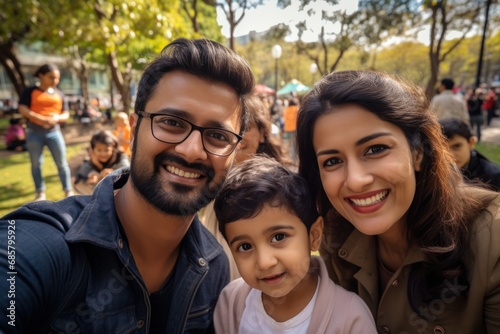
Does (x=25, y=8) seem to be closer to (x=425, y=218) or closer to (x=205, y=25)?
(x=205, y=25)

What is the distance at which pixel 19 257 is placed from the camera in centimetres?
148

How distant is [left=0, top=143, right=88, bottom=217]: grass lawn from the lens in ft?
21.9

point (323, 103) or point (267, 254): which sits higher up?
point (323, 103)

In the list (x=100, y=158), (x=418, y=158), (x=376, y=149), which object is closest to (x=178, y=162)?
(x=376, y=149)

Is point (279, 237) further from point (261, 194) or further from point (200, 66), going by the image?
point (200, 66)

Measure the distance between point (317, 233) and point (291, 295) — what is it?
0.41 metres

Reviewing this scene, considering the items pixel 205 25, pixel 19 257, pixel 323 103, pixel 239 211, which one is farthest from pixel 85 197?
Answer: pixel 205 25

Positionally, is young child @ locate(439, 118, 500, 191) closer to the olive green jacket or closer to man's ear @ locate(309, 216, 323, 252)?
the olive green jacket

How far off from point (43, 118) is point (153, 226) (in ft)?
17.0

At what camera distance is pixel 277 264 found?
189cm

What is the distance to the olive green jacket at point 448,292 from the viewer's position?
1708 millimetres

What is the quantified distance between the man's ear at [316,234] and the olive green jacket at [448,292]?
8.5 inches

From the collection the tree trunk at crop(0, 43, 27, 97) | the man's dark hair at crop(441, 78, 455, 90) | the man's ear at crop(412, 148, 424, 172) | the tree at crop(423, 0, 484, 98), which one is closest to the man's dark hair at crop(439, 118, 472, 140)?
the man's ear at crop(412, 148, 424, 172)

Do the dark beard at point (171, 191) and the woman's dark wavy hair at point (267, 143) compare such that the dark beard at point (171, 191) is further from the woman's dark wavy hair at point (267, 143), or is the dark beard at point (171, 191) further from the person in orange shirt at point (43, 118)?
the person in orange shirt at point (43, 118)
